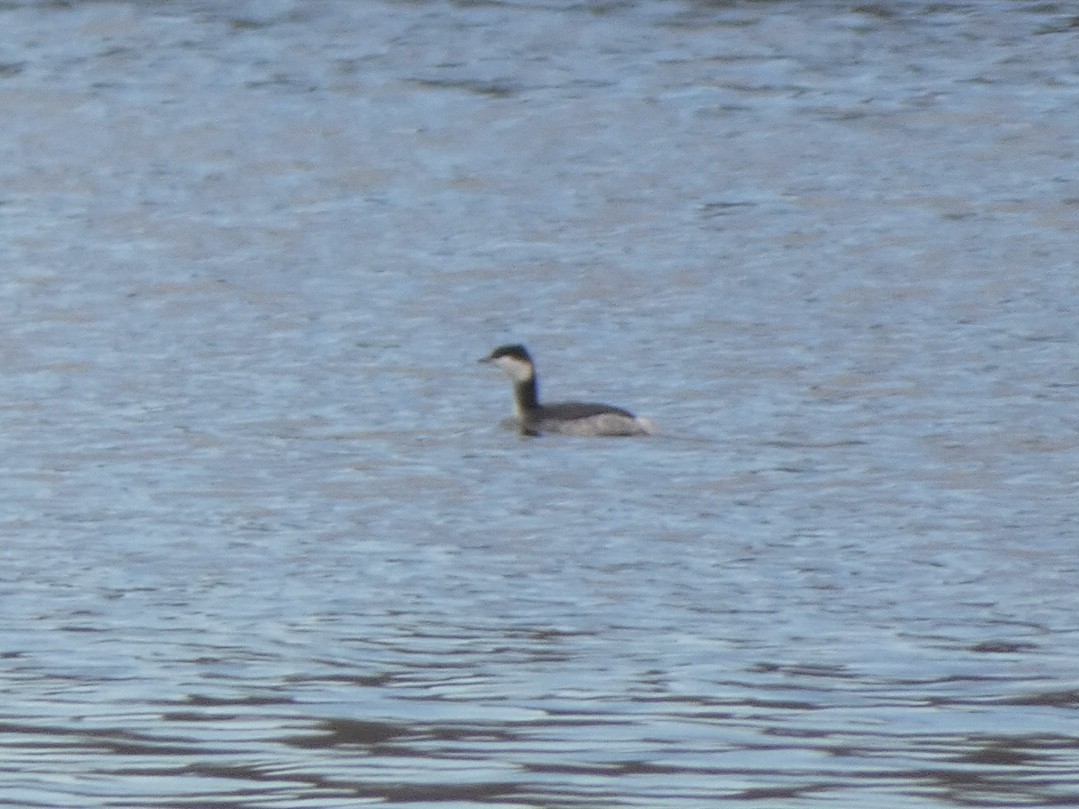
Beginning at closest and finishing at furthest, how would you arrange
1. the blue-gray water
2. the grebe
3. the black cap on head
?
the blue-gray water < the grebe < the black cap on head

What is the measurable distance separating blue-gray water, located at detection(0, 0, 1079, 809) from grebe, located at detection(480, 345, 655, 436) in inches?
5.9

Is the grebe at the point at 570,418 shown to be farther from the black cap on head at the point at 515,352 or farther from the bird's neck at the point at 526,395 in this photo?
the black cap on head at the point at 515,352

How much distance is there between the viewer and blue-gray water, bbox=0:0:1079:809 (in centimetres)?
839

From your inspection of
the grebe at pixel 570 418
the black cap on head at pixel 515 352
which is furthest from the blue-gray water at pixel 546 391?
the black cap on head at pixel 515 352

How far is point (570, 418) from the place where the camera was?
53.3 ft

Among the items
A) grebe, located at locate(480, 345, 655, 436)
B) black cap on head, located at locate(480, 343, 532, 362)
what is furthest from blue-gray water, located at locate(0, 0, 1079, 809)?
black cap on head, located at locate(480, 343, 532, 362)

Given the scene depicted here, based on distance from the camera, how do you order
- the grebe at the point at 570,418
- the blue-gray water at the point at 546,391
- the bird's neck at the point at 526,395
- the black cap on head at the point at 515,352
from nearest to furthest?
the blue-gray water at the point at 546,391 < the grebe at the point at 570,418 < the bird's neck at the point at 526,395 < the black cap on head at the point at 515,352

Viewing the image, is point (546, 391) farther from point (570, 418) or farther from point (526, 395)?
point (570, 418)

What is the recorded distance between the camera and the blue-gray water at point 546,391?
839cm

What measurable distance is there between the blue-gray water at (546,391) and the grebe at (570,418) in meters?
0.15

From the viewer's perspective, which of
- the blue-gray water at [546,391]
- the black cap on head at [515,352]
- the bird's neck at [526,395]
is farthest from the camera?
the black cap on head at [515,352]

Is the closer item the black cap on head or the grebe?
the grebe

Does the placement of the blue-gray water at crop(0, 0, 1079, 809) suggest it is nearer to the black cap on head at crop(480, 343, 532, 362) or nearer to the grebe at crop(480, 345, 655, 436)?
→ the grebe at crop(480, 345, 655, 436)

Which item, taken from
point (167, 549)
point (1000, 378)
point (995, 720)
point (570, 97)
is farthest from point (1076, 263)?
point (995, 720)
